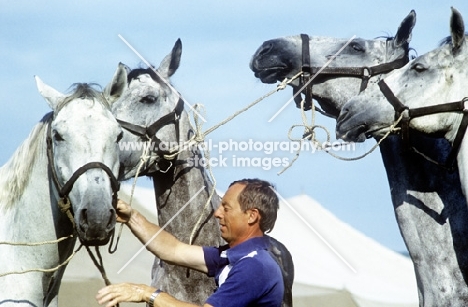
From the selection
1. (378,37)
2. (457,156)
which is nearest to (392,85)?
(457,156)

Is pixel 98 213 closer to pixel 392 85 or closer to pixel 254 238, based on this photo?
pixel 254 238

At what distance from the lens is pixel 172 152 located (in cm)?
717

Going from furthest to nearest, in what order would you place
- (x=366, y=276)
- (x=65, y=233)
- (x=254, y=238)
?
(x=366, y=276) < (x=65, y=233) < (x=254, y=238)

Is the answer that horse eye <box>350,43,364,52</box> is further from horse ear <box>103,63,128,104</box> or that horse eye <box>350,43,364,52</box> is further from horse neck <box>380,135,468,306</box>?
horse ear <box>103,63,128,104</box>

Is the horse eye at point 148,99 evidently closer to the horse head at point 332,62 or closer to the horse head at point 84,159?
the horse head at point 332,62

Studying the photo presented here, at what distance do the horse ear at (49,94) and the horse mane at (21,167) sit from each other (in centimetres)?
11

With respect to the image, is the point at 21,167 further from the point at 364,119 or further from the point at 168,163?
the point at 364,119

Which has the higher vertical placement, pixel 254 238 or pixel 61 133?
pixel 61 133

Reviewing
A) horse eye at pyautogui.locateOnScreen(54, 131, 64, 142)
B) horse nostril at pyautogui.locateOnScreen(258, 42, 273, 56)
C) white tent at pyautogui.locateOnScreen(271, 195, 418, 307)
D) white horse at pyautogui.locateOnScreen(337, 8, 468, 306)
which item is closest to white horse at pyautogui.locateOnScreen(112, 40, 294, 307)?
horse nostril at pyautogui.locateOnScreen(258, 42, 273, 56)

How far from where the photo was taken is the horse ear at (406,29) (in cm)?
717

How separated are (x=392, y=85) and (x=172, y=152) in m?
1.79

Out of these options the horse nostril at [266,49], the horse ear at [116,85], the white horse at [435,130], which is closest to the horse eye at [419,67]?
the white horse at [435,130]

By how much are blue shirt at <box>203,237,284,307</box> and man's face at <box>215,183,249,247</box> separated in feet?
0.20

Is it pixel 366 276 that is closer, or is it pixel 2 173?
pixel 2 173
